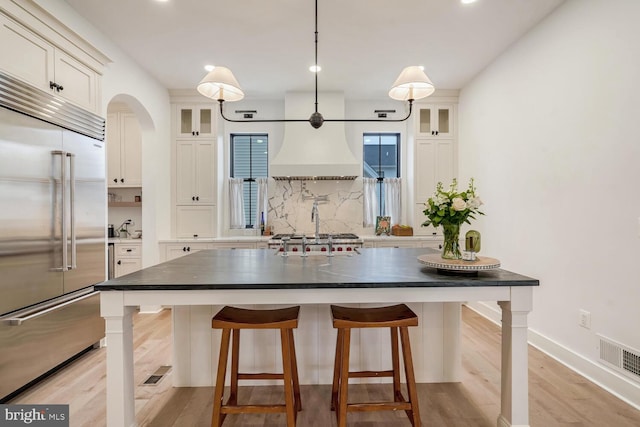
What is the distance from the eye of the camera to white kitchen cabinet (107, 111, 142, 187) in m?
4.41

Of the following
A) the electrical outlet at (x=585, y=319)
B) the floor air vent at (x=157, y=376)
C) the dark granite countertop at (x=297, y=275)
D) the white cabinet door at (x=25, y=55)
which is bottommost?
the floor air vent at (x=157, y=376)

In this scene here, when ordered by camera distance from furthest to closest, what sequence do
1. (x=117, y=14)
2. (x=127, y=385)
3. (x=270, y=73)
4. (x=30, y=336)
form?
(x=270, y=73) < (x=117, y=14) < (x=30, y=336) < (x=127, y=385)

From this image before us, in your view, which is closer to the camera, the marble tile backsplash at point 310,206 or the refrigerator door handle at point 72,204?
the refrigerator door handle at point 72,204

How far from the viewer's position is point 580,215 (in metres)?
2.52

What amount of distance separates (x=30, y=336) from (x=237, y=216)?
298 centimetres

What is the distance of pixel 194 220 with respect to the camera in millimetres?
4562

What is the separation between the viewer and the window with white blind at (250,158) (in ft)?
16.7

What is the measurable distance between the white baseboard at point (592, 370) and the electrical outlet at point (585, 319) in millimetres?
239

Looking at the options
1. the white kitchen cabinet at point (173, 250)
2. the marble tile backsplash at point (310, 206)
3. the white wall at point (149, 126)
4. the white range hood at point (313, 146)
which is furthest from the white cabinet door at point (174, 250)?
the white range hood at point (313, 146)

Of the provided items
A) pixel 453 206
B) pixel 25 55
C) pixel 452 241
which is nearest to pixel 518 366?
pixel 452 241

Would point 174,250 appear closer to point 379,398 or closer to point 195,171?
point 195,171

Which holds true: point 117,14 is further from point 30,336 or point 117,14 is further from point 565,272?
point 565,272

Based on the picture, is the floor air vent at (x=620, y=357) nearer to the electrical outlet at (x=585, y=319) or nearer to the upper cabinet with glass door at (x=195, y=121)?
the electrical outlet at (x=585, y=319)

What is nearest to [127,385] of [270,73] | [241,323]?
[241,323]
